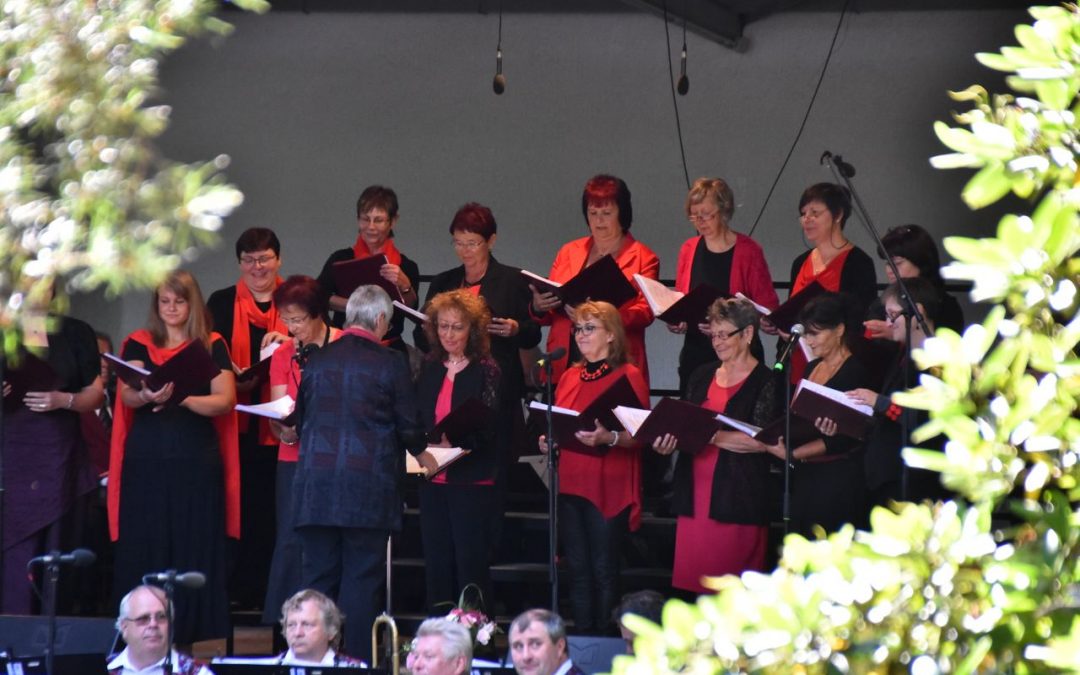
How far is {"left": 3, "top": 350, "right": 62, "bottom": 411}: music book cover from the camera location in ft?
20.0

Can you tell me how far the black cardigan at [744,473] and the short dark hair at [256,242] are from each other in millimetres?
2087

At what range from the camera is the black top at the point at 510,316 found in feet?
22.0

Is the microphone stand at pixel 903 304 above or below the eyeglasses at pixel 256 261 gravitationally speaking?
below

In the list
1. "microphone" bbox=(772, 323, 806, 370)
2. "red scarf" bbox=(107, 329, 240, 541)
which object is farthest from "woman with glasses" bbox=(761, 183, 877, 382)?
"red scarf" bbox=(107, 329, 240, 541)

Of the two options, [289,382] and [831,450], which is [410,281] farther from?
[831,450]

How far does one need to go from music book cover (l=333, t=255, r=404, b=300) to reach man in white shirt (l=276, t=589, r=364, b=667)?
1758 mm

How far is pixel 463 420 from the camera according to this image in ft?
19.2

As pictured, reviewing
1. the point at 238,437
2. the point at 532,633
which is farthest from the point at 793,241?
the point at 532,633

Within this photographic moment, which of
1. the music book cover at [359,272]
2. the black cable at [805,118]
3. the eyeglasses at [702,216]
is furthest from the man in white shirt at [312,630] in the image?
the black cable at [805,118]

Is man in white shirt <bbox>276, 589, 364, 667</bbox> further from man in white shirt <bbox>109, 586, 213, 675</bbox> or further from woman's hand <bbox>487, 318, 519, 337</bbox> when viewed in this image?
woman's hand <bbox>487, 318, 519, 337</bbox>

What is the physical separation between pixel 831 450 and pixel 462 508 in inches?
56.8

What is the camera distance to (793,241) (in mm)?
9500

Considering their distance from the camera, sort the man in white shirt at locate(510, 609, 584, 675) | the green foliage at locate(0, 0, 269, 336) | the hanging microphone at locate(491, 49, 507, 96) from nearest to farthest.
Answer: the green foliage at locate(0, 0, 269, 336)
the man in white shirt at locate(510, 609, 584, 675)
the hanging microphone at locate(491, 49, 507, 96)

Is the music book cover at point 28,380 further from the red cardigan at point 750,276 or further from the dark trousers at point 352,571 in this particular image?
the red cardigan at point 750,276
